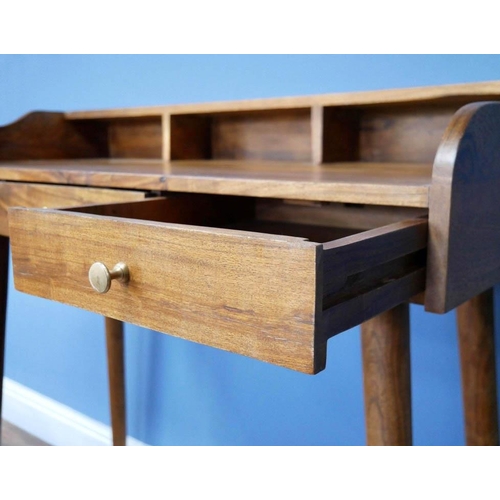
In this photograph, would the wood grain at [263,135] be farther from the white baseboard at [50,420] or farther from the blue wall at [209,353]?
the white baseboard at [50,420]

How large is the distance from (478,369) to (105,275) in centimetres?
62

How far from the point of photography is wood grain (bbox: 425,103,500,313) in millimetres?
540

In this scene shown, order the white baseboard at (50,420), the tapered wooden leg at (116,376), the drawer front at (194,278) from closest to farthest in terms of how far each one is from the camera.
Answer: the drawer front at (194,278)
the tapered wooden leg at (116,376)
the white baseboard at (50,420)

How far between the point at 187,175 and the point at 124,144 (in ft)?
2.16

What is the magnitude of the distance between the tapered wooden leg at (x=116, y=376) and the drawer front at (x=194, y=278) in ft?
2.36

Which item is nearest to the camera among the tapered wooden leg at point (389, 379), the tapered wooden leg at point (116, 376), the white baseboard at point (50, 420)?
the tapered wooden leg at point (389, 379)

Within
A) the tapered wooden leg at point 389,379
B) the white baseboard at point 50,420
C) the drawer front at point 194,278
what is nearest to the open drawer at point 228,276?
the drawer front at point 194,278

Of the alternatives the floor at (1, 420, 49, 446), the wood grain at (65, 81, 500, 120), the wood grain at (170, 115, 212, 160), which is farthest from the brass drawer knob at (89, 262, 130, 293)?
the floor at (1, 420, 49, 446)

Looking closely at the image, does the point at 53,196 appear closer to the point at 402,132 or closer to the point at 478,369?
the point at 402,132

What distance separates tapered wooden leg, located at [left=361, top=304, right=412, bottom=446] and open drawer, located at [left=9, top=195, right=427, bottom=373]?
0.75ft

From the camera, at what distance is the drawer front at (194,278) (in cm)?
45

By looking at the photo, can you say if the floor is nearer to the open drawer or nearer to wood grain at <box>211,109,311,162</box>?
wood grain at <box>211,109,311,162</box>

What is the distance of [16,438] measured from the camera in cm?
178

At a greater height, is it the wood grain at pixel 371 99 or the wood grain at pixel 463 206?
the wood grain at pixel 371 99
